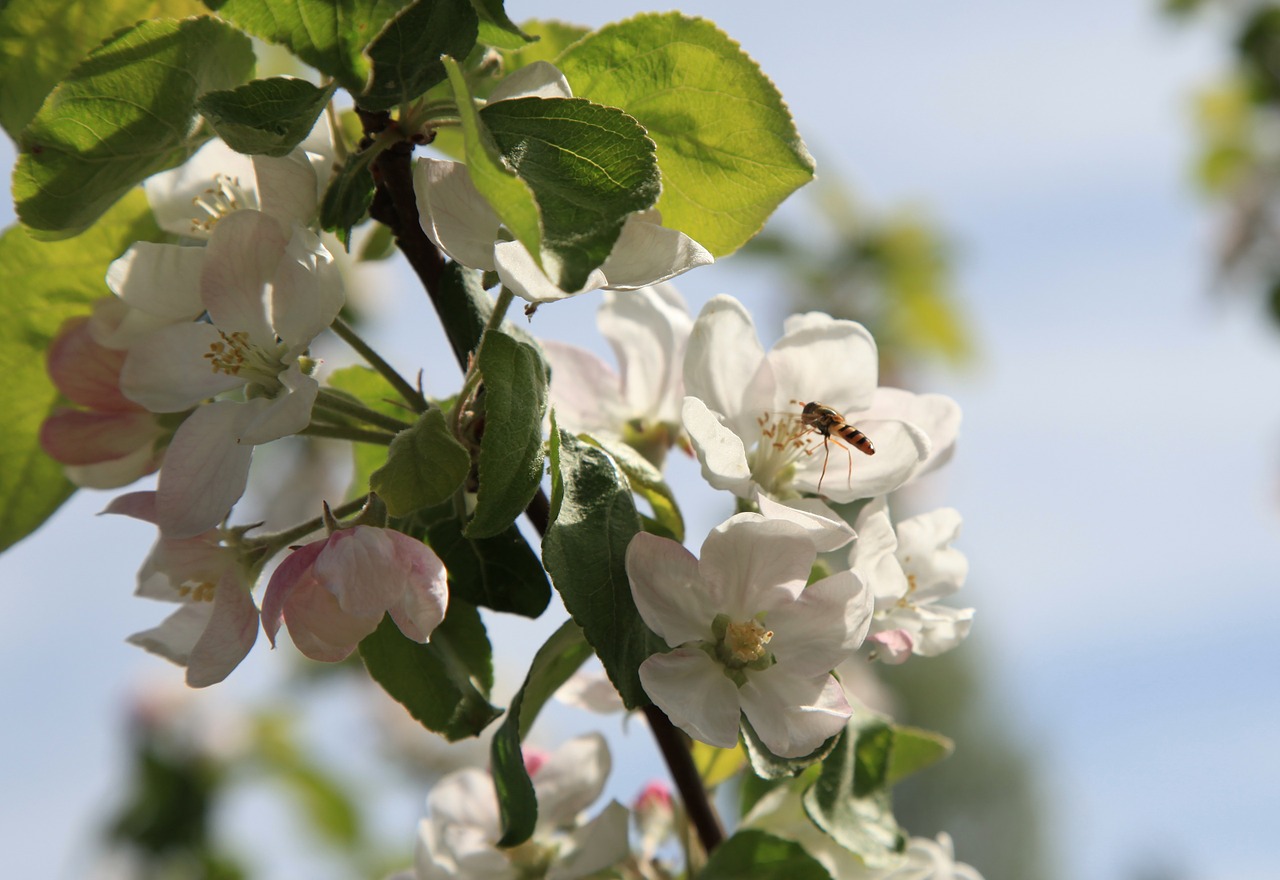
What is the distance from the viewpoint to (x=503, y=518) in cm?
70

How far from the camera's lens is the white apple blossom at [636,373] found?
101cm

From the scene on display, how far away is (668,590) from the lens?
0.76 m

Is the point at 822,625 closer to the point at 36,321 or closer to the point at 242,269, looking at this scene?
the point at 242,269

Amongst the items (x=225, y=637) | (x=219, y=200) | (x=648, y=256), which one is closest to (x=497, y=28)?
(x=648, y=256)

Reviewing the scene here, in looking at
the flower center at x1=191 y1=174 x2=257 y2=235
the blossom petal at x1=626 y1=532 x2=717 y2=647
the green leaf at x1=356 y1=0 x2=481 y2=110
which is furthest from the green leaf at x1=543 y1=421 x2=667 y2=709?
A: the flower center at x1=191 y1=174 x2=257 y2=235

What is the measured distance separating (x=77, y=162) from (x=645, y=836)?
76cm

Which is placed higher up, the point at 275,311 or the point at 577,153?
the point at 577,153

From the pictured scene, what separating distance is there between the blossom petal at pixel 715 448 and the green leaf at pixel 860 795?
23 cm

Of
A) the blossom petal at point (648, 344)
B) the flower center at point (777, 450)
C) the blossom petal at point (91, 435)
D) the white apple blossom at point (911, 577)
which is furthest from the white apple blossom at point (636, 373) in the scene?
the blossom petal at point (91, 435)

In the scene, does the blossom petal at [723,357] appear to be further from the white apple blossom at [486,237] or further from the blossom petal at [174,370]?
the blossom petal at [174,370]

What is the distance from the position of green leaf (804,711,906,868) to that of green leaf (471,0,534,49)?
1.72 ft

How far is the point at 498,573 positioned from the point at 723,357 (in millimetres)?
214

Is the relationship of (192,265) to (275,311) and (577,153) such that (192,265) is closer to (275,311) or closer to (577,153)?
(275,311)

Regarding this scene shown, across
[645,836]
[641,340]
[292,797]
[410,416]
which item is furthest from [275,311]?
[292,797]
